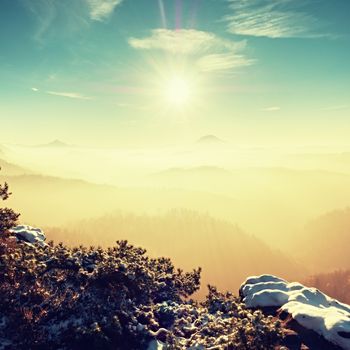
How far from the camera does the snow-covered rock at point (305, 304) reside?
66.4 feet

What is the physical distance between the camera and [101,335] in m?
19.3

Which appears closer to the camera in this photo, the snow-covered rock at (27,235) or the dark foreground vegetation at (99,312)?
the dark foreground vegetation at (99,312)

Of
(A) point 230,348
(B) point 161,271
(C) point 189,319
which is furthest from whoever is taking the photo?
(B) point 161,271

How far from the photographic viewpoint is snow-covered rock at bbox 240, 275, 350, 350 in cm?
2025

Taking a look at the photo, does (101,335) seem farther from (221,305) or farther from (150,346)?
(221,305)

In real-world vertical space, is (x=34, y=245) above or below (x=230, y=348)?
above

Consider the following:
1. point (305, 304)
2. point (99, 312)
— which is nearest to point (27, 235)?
point (99, 312)

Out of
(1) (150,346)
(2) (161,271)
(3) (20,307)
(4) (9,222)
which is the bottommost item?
(1) (150,346)

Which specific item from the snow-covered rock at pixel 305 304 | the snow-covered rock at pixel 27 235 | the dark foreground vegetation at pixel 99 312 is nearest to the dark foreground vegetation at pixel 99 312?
the dark foreground vegetation at pixel 99 312

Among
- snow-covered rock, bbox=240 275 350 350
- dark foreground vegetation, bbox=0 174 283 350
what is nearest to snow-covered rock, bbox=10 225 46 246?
dark foreground vegetation, bbox=0 174 283 350

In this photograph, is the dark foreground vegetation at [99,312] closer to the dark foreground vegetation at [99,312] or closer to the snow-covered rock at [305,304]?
the dark foreground vegetation at [99,312]

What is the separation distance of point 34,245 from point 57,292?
8540 mm

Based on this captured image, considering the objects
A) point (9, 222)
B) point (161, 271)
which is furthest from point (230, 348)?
point (9, 222)

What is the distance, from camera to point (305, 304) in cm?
2334
